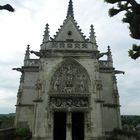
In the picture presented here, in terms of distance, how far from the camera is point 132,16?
7.51m

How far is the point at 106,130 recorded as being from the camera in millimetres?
23484

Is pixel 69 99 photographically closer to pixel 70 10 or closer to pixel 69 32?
pixel 69 32

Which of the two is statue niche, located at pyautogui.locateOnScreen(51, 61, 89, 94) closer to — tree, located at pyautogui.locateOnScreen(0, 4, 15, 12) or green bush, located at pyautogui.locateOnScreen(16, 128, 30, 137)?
green bush, located at pyautogui.locateOnScreen(16, 128, 30, 137)

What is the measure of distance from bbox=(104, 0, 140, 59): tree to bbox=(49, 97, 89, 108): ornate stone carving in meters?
13.1

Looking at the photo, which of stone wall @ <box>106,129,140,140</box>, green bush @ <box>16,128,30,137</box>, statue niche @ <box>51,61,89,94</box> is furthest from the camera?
statue niche @ <box>51,61,89,94</box>

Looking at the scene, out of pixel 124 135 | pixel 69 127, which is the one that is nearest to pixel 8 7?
pixel 124 135

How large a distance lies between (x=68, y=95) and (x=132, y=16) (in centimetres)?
1396

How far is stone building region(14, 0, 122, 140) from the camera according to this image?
20.4 metres

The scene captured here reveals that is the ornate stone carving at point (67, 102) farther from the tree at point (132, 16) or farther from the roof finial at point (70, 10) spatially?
the tree at point (132, 16)

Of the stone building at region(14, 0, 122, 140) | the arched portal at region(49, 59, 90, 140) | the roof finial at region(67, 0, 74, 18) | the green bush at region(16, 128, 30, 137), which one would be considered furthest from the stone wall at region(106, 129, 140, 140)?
the roof finial at region(67, 0, 74, 18)

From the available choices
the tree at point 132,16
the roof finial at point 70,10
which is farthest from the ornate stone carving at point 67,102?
the tree at point 132,16

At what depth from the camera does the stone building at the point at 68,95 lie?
20375 millimetres

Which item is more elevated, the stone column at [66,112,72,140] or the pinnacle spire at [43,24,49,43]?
the pinnacle spire at [43,24,49,43]

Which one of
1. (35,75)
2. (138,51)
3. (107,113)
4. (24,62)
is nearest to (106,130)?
(107,113)
